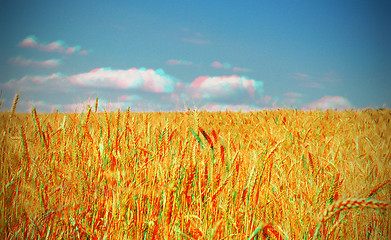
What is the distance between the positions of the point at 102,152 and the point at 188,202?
818 millimetres

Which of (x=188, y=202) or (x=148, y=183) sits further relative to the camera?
(x=148, y=183)

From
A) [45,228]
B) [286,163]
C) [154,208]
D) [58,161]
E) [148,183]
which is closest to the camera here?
[45,228]

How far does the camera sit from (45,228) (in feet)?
4.15

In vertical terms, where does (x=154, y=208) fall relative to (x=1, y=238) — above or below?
above

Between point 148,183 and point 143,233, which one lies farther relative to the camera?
point 148,183

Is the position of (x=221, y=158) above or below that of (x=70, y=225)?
above

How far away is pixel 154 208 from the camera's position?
4.83ft

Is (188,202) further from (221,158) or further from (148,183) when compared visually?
(221,158)

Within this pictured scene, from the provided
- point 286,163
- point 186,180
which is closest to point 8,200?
point 186,180

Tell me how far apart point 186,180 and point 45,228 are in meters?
0.75

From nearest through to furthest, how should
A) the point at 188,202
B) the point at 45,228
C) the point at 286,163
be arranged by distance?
the point at 45,228 → the point at 188,202 → the point at 286,163

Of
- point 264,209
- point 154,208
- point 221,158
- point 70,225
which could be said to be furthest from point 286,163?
point 70,225

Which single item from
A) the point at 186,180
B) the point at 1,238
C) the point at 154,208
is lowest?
the point at 1,238

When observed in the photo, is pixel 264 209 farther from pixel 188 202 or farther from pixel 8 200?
pixel 8 200
